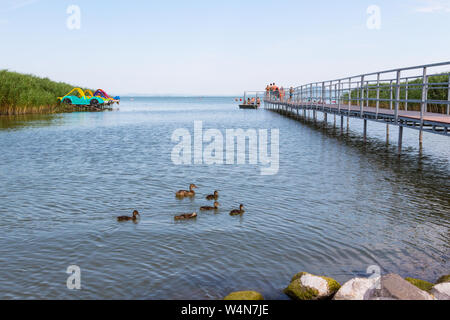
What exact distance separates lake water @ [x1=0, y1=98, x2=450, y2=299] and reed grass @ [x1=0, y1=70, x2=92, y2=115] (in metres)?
27.0

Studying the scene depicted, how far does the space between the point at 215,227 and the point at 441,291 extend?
15.3ft

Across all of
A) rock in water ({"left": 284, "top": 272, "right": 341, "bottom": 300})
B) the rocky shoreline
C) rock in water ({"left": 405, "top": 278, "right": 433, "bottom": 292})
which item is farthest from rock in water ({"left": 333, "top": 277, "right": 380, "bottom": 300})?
rock in water ({"left": 405, "top": 278, "right": 433, "bottom": 292})

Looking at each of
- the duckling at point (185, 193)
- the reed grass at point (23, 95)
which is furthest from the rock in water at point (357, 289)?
the reed grass at point (23, 95)

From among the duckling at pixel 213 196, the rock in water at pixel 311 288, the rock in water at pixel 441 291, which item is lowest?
the rock in water at pixel 311 288

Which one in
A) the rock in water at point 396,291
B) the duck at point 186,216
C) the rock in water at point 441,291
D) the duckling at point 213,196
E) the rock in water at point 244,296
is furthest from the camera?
the duckling at point 213,196

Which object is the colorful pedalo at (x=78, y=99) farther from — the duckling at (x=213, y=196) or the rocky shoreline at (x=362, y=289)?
the rocky shoreline at (x=362, y=289)

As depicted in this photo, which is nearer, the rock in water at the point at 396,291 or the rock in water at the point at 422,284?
the rock in water at the point at 396,291

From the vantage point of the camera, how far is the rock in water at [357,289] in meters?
5.27

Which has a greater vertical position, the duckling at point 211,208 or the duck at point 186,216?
the duckling at point 211,208

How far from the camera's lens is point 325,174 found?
14359 millimetres

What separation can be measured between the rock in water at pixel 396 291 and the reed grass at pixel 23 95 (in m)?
41.6

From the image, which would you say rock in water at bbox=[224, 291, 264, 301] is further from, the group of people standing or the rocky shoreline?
the group of people standing
